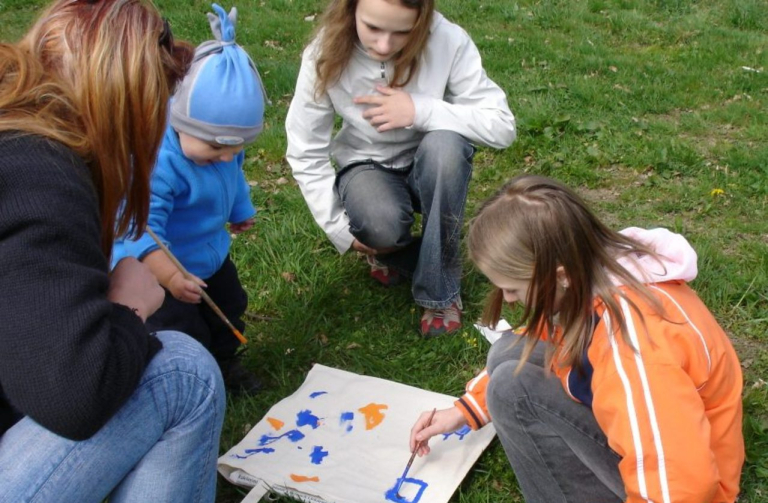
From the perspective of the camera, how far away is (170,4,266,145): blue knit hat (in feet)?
7.84

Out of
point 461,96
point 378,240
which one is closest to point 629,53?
point 461,96

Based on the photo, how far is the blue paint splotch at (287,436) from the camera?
261 centimetres

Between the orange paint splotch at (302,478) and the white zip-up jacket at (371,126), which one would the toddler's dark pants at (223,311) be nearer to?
the white zip-up jacket at (371,126)

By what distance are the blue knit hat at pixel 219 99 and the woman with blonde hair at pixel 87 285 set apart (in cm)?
53

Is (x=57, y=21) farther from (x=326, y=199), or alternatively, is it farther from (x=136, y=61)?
(x=326, y=199)

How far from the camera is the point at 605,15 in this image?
21.6 feet

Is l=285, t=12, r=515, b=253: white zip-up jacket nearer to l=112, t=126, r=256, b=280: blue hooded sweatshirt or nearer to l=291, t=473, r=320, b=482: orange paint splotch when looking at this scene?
l=112, t=126, r=256, b=280: blue hooded sweatshirt

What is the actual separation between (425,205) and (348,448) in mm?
918

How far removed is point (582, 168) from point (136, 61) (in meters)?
2.89

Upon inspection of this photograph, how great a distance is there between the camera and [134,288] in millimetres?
1898

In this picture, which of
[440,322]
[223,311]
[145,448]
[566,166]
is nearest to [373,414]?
[440,322]

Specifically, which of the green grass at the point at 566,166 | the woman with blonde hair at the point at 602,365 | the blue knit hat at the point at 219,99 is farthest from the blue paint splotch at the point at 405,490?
the blue knit hat at the point at 219,99

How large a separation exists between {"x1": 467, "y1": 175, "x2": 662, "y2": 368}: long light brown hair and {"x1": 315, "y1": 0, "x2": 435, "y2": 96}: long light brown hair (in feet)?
3.74

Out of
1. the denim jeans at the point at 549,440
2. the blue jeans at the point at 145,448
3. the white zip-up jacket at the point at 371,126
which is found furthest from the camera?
the white zip-up jacket at the point at 371,126
